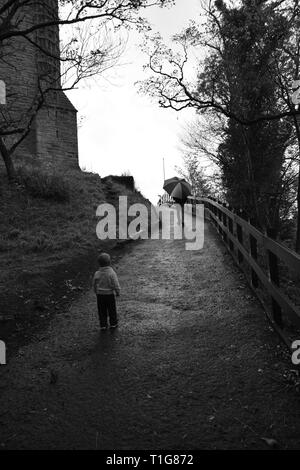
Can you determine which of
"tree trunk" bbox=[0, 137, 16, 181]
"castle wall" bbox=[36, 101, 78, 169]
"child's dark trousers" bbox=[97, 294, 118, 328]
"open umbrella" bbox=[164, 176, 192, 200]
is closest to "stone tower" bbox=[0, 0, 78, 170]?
"castle wall" bbox=[36, 101, 78, 169]

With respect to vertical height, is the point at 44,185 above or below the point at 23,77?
below

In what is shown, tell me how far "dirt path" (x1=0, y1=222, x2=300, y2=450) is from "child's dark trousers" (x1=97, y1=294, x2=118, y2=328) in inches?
7.4

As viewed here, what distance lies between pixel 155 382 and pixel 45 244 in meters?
7.57

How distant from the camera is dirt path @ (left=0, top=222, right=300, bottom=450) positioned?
12.0ft

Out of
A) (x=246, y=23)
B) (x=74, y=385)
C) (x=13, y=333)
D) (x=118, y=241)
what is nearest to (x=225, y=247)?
(x=118, y=241)

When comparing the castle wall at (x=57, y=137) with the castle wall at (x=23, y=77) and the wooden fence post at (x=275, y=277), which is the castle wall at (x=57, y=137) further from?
the wooden fence post at (x=275, y=277)

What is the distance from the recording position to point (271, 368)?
187 inches

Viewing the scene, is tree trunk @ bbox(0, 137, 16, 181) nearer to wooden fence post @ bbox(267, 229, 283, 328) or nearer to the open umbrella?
the open umbrella

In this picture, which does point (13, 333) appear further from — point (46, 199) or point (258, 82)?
point (258, 82)

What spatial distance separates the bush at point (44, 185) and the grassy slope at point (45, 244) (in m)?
0.05

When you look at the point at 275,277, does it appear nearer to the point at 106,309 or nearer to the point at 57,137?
the point at 106,309

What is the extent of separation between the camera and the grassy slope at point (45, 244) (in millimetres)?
7734

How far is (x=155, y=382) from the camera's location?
464 centimetres

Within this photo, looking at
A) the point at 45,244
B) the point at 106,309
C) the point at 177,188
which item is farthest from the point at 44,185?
the point at 106,309
